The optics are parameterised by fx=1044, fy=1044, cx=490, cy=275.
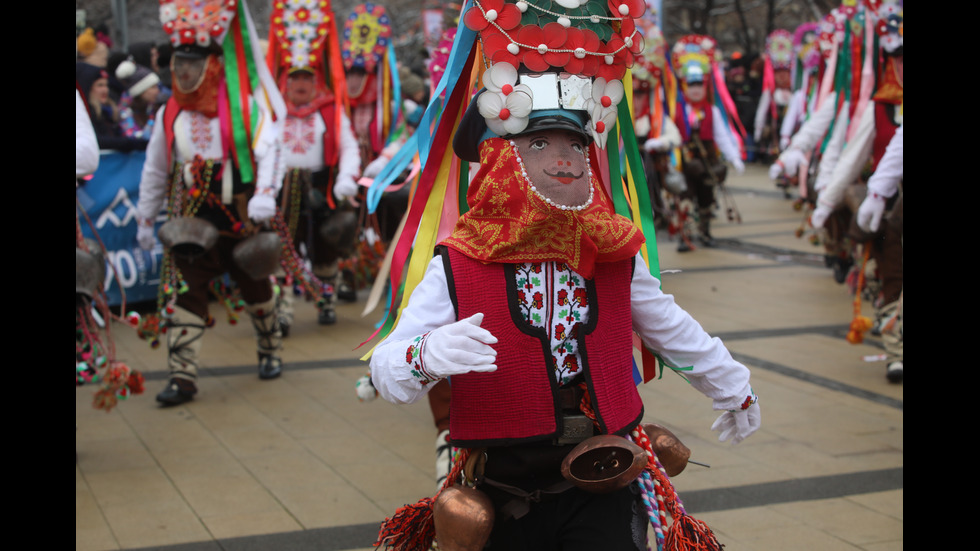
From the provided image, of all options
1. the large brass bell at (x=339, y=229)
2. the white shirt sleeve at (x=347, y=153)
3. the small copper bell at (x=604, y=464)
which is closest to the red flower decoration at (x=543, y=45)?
the small copper bell at (x=604, y=464)

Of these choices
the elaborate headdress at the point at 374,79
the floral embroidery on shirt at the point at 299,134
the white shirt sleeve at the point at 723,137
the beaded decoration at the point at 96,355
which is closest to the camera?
the beaded decoration at the point at 96,355

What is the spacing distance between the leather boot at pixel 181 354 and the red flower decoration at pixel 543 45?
3.91m

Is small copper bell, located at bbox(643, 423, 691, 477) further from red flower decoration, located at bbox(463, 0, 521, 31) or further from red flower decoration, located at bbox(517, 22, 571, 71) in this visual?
red flower decoration, located at bbox(463, 0, 521, 31)

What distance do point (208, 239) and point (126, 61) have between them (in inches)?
220

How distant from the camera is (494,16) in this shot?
96.3 inches

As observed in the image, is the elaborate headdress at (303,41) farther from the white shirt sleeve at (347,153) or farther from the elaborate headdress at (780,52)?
the elaborate headdress at (780,52)

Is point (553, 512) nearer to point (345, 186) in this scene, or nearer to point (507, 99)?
point (507, 99)

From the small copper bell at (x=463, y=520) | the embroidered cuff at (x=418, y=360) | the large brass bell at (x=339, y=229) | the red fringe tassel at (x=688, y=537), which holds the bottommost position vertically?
the red fringe tassel at (x=688, y=537)

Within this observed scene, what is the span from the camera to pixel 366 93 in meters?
8.73

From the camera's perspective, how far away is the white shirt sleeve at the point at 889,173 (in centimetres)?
551

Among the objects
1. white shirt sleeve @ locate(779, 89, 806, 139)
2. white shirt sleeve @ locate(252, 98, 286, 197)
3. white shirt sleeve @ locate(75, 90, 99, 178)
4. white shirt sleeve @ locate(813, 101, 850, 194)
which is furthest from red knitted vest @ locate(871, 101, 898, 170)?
white shirt sleeve @ locate(779, 89, 806, 139)

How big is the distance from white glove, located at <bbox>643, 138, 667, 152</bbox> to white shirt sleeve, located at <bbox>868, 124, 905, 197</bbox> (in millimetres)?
4701

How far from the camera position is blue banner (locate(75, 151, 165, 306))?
25.7 ft
